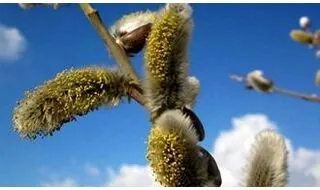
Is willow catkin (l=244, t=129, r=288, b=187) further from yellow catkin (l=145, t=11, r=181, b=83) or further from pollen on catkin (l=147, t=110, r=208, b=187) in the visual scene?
yellow catkin (l=145, t=11, r=181, b=83)

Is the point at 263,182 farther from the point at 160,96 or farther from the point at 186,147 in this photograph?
the point at 160,96

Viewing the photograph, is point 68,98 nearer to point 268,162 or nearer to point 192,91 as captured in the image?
point 192,91

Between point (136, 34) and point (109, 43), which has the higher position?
point (136, 34)

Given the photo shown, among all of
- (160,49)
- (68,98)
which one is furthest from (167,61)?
(68,98)

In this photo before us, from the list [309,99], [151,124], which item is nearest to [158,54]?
[151,124]

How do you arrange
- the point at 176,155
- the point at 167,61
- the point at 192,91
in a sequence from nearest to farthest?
the point at 176,155 → the point at 167,61 → the point at 192,91

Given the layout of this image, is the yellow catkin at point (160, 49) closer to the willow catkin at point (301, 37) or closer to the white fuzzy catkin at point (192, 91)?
the white fuzzy catkin at point (192, 91)

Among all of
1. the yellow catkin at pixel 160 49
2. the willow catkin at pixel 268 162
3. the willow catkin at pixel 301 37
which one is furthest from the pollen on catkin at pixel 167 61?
the willow catkin at pixel 301 37
